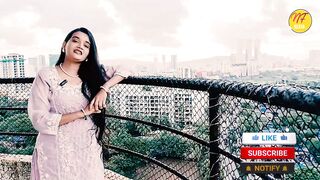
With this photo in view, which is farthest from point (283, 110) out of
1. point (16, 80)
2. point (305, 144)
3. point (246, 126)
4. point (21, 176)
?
point (21, 176)

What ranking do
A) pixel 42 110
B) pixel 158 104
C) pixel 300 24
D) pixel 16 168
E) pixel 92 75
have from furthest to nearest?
1. pixel 16 168
2. pixel 300 24
3. pixel 158 104
4. pixel 92 75
5. pixel 42 110

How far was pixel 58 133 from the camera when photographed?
195 centimetres

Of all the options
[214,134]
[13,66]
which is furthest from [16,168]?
[13,66]

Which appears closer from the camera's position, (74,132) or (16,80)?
(74,132)

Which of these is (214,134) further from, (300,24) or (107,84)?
(300,24)

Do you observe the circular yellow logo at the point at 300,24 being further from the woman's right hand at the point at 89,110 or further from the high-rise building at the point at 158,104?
the woman's right hand at the point at 89,110

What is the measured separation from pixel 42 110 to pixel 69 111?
0.40 feet

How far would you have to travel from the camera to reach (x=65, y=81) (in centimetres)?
193

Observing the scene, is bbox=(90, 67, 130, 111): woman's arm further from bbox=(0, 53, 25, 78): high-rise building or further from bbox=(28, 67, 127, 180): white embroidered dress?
bbox=(0, 53, 25, 78): high-rise building

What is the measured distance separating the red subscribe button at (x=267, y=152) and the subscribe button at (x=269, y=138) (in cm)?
2

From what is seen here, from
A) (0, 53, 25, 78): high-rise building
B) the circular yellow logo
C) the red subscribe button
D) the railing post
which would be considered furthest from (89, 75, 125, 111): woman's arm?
(0, 53, 25, 78): high-rise building

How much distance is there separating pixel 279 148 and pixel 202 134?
2.78 feet

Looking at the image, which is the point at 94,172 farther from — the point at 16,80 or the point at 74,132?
the point at 16,80

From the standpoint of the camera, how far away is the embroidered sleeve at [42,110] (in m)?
1.88
